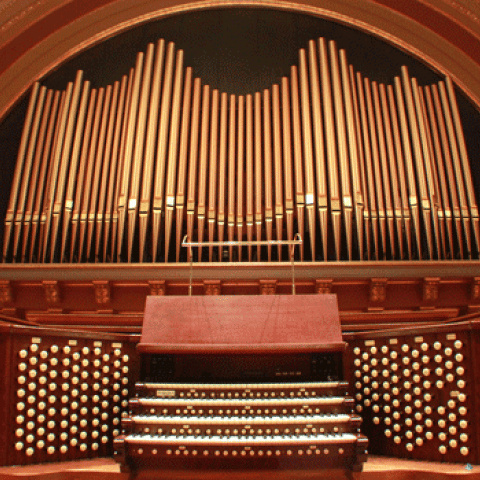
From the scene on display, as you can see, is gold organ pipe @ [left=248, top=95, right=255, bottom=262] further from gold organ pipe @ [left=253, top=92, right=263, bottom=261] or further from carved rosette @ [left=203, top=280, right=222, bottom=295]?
carved rosette @ [left=203, top=280, right=222, bottom=295]

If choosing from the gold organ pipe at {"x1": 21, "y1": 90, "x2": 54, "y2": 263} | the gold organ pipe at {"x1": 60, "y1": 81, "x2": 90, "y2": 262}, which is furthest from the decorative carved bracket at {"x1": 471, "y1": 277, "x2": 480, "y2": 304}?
the gold organ pipe at {"x1": 21, "y1": 90, "x2": 54, "y2": 263}

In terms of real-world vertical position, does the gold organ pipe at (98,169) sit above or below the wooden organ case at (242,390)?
above

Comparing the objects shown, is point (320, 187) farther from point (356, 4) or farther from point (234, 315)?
point (356, 4)

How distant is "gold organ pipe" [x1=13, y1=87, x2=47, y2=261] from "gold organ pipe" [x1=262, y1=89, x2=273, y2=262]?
7.20 ft

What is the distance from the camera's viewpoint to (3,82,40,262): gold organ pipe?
434 centimetres

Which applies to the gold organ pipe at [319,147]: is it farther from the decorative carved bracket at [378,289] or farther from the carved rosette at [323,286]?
the decorative carved bracket at [378,289]

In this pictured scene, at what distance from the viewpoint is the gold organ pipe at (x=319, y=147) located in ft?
13.7

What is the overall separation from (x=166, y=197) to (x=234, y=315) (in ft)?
5.51

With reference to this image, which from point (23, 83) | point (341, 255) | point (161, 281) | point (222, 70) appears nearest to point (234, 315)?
point (161, 281)

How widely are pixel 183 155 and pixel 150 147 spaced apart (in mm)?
316

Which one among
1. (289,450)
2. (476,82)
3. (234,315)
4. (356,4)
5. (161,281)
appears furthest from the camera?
(356,4)

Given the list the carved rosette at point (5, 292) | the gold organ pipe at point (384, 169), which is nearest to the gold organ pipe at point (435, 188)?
the gold organ pipe at point (384, 169)

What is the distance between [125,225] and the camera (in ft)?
14.1

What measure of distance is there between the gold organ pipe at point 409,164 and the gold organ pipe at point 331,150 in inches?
24.9
